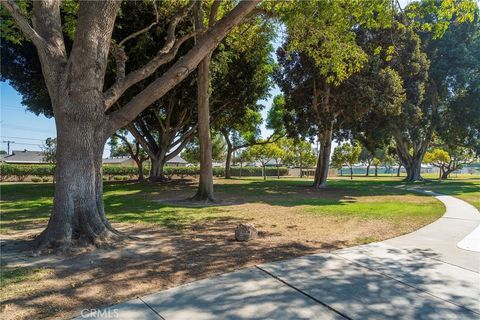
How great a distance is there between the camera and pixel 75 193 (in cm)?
617

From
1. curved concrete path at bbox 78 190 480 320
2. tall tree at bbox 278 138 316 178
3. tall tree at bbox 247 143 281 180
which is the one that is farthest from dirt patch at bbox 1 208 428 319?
tall tree at bbox 278 138 316 178

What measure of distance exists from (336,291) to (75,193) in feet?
14.8

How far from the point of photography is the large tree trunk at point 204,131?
13.9 metres

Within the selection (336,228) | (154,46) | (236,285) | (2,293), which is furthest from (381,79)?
(2,293)

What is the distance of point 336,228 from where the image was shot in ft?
27.3

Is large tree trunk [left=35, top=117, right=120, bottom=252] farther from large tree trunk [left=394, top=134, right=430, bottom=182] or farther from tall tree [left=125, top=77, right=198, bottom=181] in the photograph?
large tree trunk [left=394, top=134, right=430, bottom=182]

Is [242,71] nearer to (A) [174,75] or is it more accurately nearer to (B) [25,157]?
(A) [174,75]

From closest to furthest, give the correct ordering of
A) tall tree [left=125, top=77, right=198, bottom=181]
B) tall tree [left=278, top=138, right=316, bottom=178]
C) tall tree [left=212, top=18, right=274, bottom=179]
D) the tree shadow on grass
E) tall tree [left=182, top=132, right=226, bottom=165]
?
the tree shadow on grass → tall tree [left=212, top=18, right=274, bottom=179] → tall tree [left=125, top=77, right=198, bottom=181] → tall tree [left=182, top=132, right=226, bottom=165] → tall tree [left=278, top=138, right=316, bottom=178]

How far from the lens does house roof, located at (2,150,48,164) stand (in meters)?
63.1

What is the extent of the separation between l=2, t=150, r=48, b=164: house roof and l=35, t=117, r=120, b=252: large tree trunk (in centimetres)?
6385

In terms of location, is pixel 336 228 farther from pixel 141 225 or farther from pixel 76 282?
pixel 76 282

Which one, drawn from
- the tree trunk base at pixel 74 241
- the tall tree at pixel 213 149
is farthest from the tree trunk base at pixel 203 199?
the tall tree at pixel 213 149

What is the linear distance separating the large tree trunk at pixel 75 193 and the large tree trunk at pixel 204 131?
7.70 metres

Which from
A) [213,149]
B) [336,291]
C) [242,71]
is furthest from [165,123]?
[213,149]
